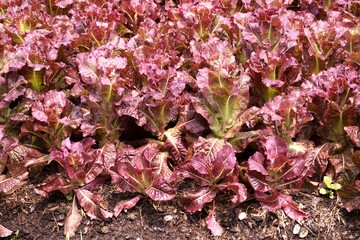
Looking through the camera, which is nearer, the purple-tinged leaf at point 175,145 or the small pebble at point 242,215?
the small pebble at point 242,215

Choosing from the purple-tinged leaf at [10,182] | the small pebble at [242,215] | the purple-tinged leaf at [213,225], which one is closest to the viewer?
the purple-tinged leaf at [213,225]

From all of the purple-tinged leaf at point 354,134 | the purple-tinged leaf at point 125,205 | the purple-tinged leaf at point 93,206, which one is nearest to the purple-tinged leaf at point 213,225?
the purple-tinged leaf at point 125,205

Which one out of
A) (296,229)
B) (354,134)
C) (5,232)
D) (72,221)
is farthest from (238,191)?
(5,232)

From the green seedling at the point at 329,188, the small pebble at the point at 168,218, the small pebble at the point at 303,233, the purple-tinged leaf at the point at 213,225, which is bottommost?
the small pebble at the point at 168,218

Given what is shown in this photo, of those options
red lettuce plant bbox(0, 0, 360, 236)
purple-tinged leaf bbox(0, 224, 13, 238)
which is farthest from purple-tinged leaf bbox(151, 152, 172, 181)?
purple-tinged leaf bbox(0, 224, 13, 238)

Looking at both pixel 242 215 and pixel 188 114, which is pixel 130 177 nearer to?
pixel 188 114

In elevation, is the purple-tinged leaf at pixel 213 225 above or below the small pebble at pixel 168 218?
above

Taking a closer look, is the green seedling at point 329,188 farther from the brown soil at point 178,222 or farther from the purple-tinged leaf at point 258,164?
the purple-tinged leaf at point 258,164

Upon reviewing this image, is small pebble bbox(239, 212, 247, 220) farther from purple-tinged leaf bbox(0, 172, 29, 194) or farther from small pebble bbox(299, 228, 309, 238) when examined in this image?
purple-tinged leaf bbox(0, 172, 29, 194)
